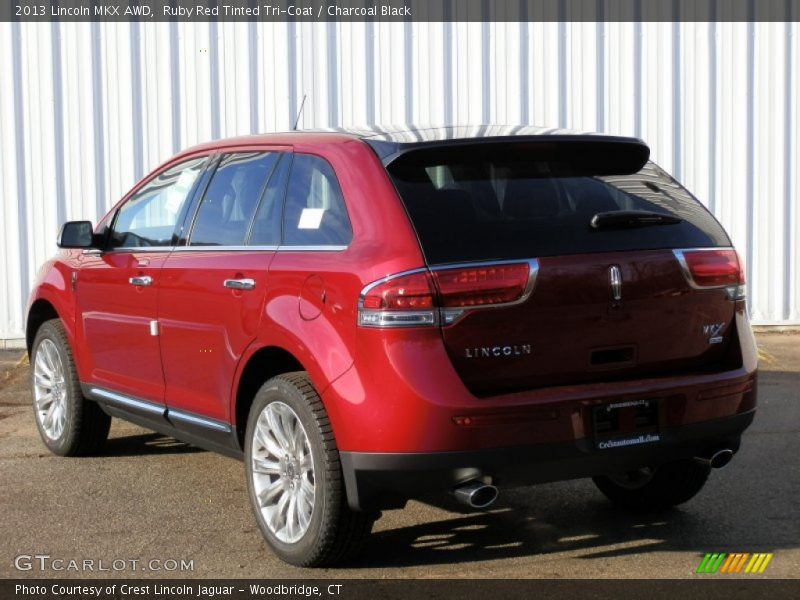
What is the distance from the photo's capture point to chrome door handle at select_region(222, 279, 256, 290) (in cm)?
508

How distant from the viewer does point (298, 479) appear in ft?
16.0

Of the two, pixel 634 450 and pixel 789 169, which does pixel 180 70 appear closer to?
pixel 789 169

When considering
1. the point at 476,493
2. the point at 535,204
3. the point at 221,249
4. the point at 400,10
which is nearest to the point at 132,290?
the point at 221,249

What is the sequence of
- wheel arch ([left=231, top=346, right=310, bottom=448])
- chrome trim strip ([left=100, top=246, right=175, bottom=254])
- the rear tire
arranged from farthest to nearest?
chrome trim strip ([left=100, top=246, right=175, bottom=254]) < the rear tire < wheel arch ([left=231, top=346, right=310, bottom=448])

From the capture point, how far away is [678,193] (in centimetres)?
507

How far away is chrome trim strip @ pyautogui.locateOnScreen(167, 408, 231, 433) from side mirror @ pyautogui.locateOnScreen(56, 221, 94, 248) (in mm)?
1205

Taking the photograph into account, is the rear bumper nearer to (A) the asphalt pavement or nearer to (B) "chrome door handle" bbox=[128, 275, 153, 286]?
(A) the asphalt pavement

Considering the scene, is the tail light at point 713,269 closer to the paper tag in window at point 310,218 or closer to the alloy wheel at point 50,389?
the paper tag in window at point 310,218

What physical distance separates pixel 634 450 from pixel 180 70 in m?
7.92

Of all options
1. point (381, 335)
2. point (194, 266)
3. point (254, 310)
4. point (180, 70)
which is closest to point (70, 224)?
point (194, 266)

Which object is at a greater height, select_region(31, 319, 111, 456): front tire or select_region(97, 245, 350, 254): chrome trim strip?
select_region(97, 245, 350, 254): chrome trim strip

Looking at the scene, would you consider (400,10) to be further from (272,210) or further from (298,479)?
(298,479)

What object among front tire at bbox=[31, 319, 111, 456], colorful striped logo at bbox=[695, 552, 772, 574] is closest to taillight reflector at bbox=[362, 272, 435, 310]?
colorful striped logo at bbox=[695, 552, 772, 574]

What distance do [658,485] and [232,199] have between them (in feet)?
7.54
